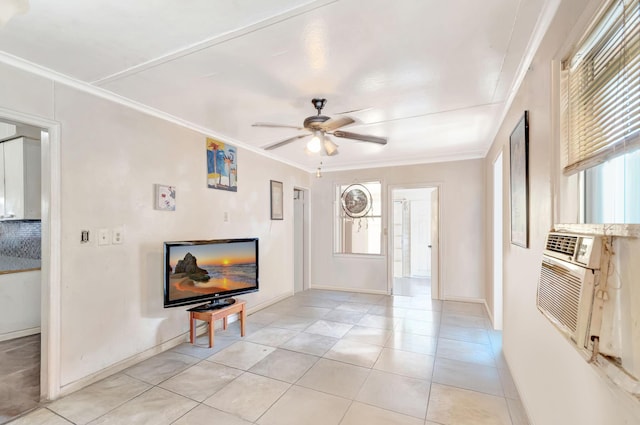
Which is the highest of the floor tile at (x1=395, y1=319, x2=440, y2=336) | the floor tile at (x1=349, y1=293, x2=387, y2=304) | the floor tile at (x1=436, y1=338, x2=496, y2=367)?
the floor tile at (x1=436, y1=338, x2=496, y2=367)

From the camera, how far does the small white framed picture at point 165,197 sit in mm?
2885

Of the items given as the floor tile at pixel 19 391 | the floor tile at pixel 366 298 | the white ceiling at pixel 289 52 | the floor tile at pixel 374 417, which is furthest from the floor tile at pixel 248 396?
the floor tile at pixel 366 298

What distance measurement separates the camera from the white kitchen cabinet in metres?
3.43

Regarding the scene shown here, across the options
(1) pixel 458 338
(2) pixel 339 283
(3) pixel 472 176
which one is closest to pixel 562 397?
(1) pixel 458 338

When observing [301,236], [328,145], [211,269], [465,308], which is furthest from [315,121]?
[465,308]

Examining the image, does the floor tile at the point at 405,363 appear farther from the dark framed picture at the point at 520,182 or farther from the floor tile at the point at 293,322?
the dark framed picture at the point at 520,182

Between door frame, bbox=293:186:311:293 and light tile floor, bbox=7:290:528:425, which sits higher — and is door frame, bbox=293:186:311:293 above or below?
above

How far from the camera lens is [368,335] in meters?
3.36

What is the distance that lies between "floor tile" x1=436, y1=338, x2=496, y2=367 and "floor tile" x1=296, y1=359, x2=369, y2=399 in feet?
2.98

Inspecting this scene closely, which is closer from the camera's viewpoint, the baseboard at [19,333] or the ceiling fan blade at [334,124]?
the ceiling fan blade at [334,124]

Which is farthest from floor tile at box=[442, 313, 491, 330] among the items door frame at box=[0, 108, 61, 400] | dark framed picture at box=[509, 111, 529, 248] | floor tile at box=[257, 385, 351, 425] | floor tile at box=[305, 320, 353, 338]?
door frame at box=[0, 108, 61, 400]

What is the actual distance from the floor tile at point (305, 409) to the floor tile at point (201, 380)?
55 cm

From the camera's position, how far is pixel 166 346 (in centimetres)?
297

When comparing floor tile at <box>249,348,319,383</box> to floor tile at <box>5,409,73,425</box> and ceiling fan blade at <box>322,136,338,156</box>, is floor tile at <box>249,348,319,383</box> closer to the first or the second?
floor tile at <box>5,409,73,425</box>
